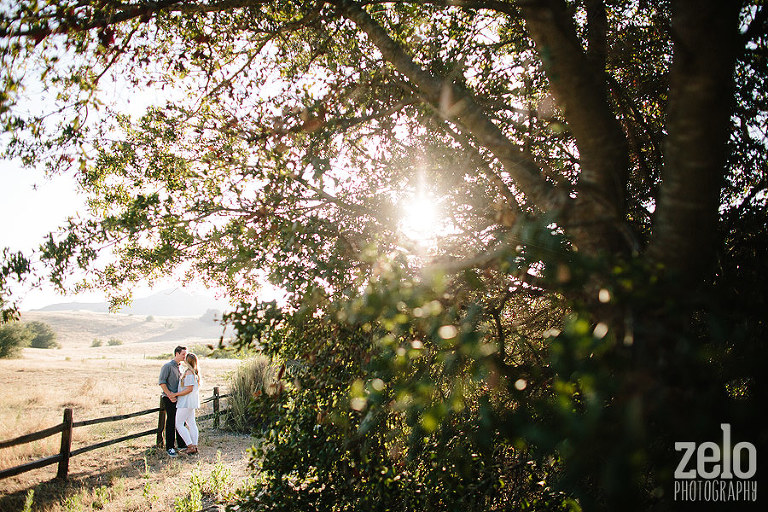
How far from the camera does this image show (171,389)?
9.40 meters

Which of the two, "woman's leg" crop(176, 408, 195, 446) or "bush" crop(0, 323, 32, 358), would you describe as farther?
"bush" crop(0, 323, 32, 358)

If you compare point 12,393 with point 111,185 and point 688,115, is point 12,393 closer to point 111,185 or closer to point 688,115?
point 111,185

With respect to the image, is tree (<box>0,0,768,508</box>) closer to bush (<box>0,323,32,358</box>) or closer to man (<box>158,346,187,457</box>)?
man (<box>158,346,187,457</box>)

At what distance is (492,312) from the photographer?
2.79m

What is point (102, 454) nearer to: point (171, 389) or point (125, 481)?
point (171, 389)

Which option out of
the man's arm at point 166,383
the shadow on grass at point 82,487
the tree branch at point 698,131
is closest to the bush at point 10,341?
the man's arm at point 166,383

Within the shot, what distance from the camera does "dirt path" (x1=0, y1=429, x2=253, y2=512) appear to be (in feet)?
20.3

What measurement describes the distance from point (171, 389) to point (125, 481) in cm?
228

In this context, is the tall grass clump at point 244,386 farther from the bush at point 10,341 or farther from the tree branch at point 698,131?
the bush at point 10,341

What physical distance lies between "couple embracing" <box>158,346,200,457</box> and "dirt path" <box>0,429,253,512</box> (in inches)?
16.4

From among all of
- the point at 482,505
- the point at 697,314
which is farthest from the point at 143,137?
the point at 697,314

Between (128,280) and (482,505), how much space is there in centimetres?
780

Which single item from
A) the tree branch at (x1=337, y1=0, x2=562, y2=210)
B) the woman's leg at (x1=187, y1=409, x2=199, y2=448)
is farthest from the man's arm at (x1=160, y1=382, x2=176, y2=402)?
the tree branch at (x1=337, y1=0, x2=562, y2=210)

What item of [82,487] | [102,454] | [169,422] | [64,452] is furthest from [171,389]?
[82,487]
